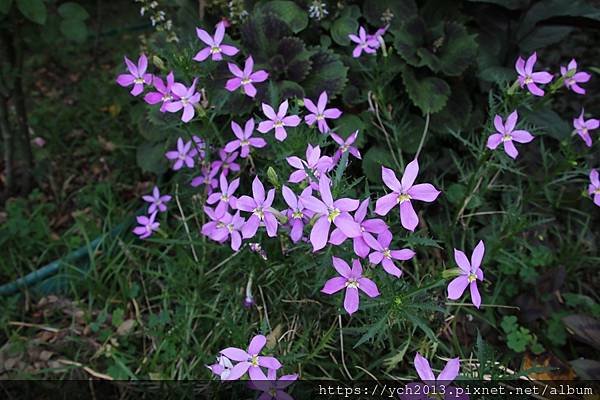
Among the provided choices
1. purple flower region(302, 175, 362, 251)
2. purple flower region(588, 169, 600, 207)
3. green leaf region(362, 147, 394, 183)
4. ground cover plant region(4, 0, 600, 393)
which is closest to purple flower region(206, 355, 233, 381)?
ground cover plant region(4, 0, 600, 393)

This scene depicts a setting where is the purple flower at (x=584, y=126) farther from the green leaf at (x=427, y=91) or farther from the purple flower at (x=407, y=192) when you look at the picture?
the purple flower at (x=407, y=192)

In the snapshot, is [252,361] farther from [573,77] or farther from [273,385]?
[573,77]

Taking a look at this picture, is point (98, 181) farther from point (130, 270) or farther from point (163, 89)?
point (163, 89)

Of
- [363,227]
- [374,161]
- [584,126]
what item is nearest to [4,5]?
[374,161]

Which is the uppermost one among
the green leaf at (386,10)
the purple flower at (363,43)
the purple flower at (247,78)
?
the green leaf at (386,10)

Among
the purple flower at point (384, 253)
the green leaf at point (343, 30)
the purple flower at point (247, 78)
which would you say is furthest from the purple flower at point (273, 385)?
the green leaf at point (343, 30)

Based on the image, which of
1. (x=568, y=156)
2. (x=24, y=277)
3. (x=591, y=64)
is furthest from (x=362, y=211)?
(x=591, y=64)
